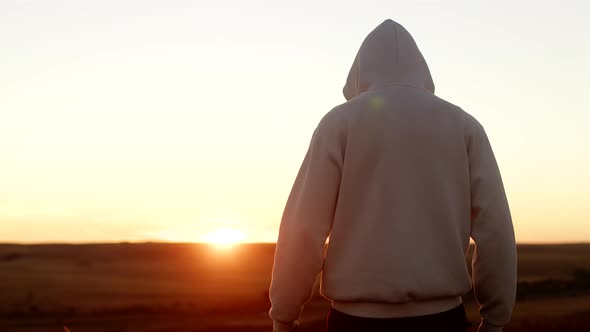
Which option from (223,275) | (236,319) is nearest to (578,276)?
(223,275)

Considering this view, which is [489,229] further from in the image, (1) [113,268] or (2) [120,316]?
(1) [113,268]

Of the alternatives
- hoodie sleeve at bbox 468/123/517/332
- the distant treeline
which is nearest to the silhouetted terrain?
the distant treeline

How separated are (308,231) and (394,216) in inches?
15.4

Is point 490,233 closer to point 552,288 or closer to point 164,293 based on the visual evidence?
point 164,293

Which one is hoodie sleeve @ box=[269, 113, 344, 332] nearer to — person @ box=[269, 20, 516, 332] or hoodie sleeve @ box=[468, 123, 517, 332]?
person @ box=[269, 20, 516, 332]

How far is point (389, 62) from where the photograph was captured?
4098 millimetres

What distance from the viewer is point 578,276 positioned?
27.2 metres

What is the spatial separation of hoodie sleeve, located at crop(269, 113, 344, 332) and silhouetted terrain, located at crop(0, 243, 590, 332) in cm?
925

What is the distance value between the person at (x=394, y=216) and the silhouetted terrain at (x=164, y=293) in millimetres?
9234

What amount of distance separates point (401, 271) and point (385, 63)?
3.40ft

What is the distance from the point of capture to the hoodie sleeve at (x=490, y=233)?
13.2 ft

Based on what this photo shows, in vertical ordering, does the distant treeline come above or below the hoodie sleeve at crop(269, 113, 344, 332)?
above

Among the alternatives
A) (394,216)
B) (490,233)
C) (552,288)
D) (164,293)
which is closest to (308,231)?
(394,216)

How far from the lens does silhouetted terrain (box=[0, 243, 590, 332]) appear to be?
1527cm
